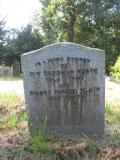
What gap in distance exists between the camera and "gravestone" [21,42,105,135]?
752 centimetres

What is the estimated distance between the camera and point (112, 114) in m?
9.14

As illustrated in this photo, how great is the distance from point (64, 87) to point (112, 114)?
197 centimetres

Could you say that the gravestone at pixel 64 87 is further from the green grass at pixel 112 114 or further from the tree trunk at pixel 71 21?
the tree trunk at pixel 71 21

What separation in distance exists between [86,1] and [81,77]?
3221 centimetres

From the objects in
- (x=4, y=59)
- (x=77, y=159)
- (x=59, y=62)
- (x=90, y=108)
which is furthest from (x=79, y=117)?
(x=4, y=59)

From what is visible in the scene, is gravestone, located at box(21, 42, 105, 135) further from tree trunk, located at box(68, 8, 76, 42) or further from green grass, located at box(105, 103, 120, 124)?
tree trunk, located at box(68, 8, 76, 42)

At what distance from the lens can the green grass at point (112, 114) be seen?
339 inches

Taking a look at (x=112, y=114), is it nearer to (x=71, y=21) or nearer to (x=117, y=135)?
(x=117, y=135)

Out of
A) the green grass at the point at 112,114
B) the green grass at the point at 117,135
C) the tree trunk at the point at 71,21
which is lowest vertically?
the green grass at the point at 117,135

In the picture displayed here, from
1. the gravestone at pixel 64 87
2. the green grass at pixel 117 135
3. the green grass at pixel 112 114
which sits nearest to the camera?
the green grass at pixel 117 135

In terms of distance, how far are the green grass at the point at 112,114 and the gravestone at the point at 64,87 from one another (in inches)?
39.4

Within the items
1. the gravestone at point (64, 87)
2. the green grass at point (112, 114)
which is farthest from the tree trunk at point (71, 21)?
the gravestone at point (64, 87)

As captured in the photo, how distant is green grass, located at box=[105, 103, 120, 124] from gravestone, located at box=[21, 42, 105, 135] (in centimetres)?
100

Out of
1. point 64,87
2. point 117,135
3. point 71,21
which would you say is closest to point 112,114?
point 117,135
